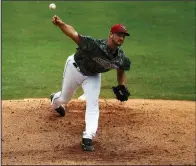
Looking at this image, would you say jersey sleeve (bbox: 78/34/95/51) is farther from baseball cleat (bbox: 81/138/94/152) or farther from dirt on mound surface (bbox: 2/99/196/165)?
dirt on mound surface (bbox: 2/99/196/165)

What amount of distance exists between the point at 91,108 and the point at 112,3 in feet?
42.9

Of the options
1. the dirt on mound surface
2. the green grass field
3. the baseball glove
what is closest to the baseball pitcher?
the baseball glove

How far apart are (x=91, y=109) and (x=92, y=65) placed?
597mm

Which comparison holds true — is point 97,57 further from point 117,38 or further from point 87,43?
A: point 117,38

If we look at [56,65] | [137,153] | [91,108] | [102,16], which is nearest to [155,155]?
[137,153]

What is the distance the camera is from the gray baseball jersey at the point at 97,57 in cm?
699

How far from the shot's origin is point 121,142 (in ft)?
24.3

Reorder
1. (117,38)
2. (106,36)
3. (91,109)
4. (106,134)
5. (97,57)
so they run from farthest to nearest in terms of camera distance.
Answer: (106,36)
(106,134)
(91,109)
(97,57)
(117,38)

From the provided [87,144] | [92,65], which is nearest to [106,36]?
[92,65]

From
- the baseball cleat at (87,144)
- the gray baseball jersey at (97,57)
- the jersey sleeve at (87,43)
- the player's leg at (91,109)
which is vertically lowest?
Answer: the baseball cleat at (87,144)

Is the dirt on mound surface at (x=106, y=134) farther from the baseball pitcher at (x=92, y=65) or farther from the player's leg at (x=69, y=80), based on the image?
the player's leg at (x=69, y=80)

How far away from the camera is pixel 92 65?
23.6ft

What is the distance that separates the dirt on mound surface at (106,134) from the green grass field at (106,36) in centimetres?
112

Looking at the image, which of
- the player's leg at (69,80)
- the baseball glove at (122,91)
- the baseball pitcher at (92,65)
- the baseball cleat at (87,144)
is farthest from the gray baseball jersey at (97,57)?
the baseball cleat at (87,144)
